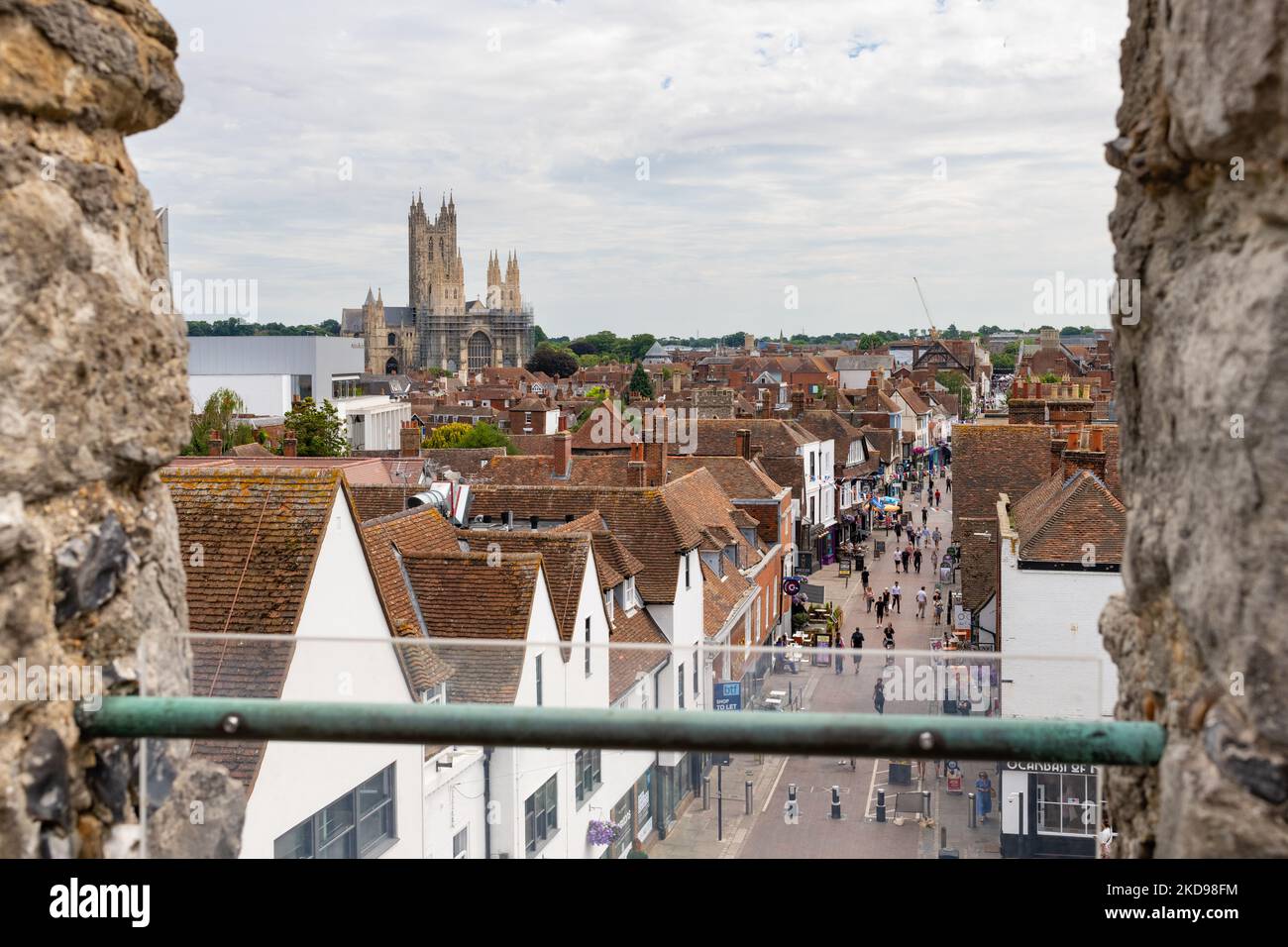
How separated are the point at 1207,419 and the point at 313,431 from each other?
47.0 metres

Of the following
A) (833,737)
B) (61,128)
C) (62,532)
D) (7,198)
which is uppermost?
(61,128)

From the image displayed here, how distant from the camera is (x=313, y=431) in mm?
47375

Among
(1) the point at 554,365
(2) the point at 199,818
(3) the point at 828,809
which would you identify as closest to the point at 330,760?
(2) the point at 199,818

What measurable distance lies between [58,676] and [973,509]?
108 ft

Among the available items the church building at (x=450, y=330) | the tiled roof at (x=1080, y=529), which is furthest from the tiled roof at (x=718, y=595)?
the church building at (x=450, y=330)

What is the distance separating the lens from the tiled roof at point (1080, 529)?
2214cm

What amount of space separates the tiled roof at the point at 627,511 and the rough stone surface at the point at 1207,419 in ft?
77.6

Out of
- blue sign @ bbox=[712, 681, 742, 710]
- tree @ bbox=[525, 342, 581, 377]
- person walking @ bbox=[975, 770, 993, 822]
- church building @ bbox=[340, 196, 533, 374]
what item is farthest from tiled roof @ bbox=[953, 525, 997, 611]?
church building @ bbox=[340, 196, 533, 374]

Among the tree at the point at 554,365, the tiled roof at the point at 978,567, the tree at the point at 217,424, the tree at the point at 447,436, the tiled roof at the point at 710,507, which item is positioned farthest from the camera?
the tree at the point at 554,365

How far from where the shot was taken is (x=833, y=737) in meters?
2.62

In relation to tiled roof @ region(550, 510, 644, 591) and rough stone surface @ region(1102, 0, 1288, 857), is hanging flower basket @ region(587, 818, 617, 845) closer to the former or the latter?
rough stone surface @ region(1102, 0, 1288, 857)

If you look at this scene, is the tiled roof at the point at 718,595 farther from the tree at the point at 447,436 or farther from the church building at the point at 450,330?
the church building at the point at 450,330
